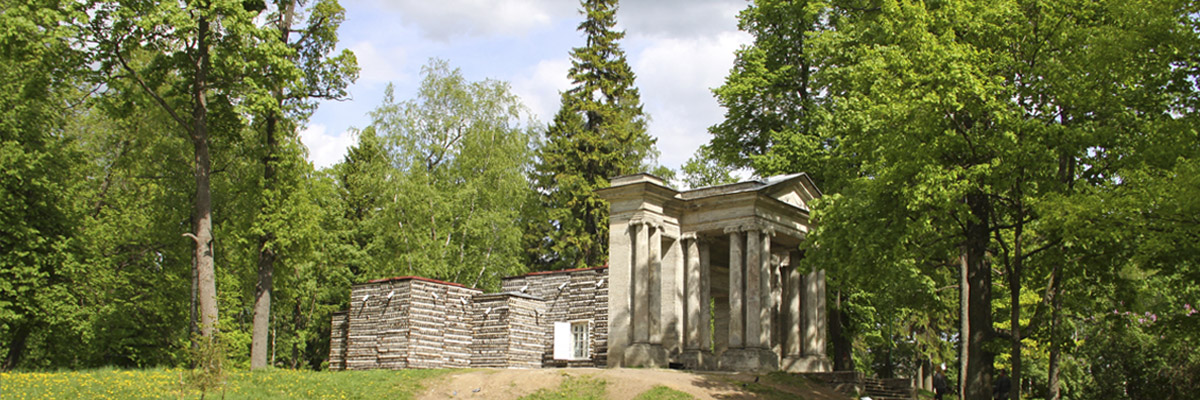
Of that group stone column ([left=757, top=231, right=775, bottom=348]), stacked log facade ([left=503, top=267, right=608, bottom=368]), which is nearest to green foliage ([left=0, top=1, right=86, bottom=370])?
stacked log facade ([left=503, top=267, right=608, bottom=368])

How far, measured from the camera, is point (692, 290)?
25484mm

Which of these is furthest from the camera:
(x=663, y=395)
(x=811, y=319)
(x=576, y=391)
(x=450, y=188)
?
(x=450, y=188)

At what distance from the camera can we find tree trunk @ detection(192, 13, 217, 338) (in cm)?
2078

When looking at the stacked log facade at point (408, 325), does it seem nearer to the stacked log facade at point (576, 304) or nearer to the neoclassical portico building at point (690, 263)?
the stacked log facade at point (576, 304)

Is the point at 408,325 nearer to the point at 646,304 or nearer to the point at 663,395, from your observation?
the point at 646,304

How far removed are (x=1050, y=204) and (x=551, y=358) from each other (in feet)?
57.4

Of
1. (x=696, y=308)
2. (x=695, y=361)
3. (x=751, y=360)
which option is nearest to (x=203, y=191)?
(x=696, y=308)

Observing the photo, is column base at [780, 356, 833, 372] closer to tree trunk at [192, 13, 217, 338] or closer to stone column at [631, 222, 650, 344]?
stone column at [631, 222, 650, 344]

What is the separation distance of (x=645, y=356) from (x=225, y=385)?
10610mm

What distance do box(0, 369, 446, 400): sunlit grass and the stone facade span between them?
4030 mm

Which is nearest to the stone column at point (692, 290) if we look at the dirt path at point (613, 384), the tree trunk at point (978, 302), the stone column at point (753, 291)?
the stone column at point (753, 291)

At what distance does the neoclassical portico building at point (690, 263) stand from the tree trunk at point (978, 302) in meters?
7.09

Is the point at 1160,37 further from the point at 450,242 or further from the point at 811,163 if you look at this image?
the point at 450,242

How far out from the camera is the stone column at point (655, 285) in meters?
24.1
